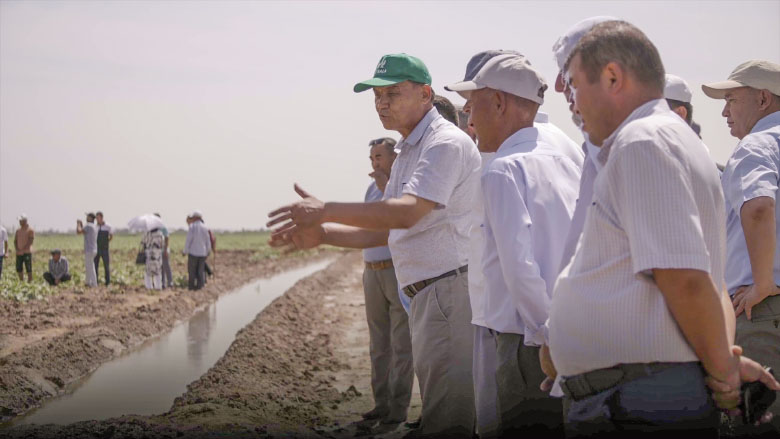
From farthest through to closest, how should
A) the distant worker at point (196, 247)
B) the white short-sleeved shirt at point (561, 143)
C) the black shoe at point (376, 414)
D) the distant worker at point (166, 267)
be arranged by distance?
1. the distant worker at point (166, 267)
2. the distant worker at point (196, 247)
3. the black shoe at point (376, 414)
4. the white short-sleeved shirt at point (561, 143)

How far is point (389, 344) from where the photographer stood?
21.4 feet

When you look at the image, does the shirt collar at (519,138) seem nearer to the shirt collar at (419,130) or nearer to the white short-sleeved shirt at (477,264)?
the white short-sleeved shirt at (477,264)

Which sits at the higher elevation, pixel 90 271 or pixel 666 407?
pixel 666 407

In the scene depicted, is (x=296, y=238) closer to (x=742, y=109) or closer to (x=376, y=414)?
(x=742, y=109)

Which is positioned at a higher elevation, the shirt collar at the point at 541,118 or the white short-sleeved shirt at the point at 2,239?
the shirt collar at the point at 541,118

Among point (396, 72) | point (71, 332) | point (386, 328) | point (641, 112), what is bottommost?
point (71, 332)

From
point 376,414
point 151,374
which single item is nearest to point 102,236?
point 151,374

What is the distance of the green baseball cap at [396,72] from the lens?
418 centimetres

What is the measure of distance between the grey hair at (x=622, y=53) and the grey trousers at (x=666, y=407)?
812 millimetres

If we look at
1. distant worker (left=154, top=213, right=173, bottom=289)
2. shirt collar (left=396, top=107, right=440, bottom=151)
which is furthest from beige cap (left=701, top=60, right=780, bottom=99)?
distant worker (left=154, top=213, right=173, bottom=289)

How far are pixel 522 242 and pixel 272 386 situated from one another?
577cm

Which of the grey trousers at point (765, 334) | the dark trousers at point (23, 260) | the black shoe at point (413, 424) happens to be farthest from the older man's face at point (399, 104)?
the dark trousers at point (23, 260)

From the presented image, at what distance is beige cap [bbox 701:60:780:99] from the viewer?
12.8 feet

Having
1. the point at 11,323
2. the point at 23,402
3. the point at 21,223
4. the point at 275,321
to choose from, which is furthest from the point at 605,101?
the point at 21,223
